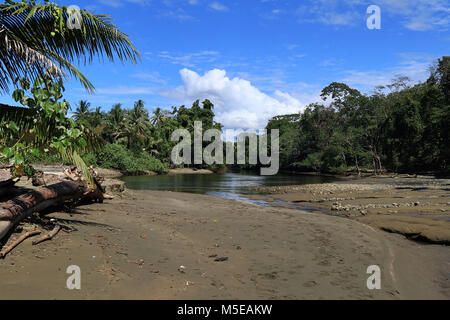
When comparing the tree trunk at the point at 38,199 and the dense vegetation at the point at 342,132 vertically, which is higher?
the dense vegetation at the point at 342,132

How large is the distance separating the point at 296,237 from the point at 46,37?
7.29 meters

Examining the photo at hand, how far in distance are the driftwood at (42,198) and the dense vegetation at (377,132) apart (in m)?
37.7

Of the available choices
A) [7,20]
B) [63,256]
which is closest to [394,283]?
[63,256]

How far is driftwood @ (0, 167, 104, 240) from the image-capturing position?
5145 millimetres

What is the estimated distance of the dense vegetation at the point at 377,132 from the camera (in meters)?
39.3

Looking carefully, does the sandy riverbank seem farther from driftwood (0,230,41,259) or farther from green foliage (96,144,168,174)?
green foliage (96,144,168,174)

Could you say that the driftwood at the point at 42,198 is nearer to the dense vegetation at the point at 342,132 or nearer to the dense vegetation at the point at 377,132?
the dense vegetation at the point at 342,132

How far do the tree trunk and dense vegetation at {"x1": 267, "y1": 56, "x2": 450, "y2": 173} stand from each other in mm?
37846

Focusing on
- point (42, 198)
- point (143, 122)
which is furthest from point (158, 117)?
point (42, 198)

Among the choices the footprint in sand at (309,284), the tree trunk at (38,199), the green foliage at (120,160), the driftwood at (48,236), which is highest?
the green foliage at (120,160)

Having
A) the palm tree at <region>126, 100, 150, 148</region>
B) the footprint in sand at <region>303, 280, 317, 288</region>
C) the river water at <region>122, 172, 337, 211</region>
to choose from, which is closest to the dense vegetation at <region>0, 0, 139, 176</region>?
the footprint in sand at <region>303, 280, 317, 288</region>

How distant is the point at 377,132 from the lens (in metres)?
52.9

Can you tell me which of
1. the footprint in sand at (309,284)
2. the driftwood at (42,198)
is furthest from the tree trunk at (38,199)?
the footprint in sand at (309,284)
